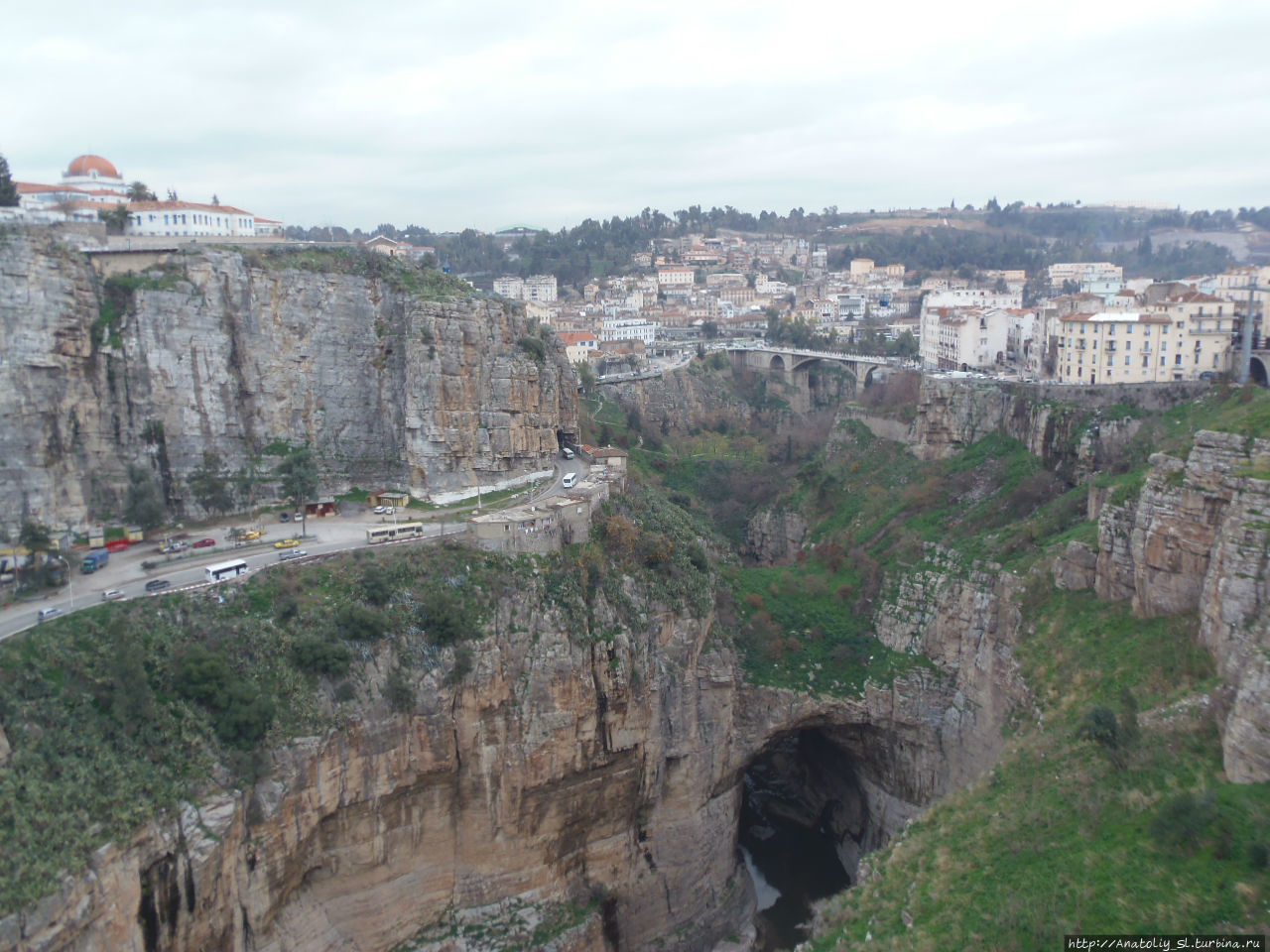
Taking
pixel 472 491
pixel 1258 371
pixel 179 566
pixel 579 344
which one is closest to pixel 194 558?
pixel 179 566

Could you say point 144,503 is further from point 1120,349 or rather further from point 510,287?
point 510,287

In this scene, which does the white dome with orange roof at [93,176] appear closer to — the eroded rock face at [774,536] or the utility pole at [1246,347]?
the eroded rock face at [774,536]

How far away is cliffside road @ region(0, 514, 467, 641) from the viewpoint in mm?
21984

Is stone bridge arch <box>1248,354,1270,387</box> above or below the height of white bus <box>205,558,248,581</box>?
above

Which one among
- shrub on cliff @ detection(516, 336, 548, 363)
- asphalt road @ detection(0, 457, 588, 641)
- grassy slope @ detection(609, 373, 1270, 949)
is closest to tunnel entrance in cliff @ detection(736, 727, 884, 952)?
grassy slope @ detection(609, 373, 1270, 949)

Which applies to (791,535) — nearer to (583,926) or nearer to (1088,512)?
(1088,512)

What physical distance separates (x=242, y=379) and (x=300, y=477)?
3.90 metres

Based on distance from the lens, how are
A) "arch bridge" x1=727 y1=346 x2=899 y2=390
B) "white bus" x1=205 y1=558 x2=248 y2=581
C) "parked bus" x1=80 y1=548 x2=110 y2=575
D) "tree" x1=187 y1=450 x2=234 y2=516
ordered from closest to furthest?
"white bus" x1=205 y1=558 x2=248 y2=581
"parked bus" x1=80 y1=548 x2=110 y2=575
"tree" x1=187 y1=450 x2=234 y2=516
"arch bridge" x1=727 y1=346 x2=899 y2=390

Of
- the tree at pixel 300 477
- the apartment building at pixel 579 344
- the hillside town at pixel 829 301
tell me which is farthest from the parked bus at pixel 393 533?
the apartment building at pixel 579 344

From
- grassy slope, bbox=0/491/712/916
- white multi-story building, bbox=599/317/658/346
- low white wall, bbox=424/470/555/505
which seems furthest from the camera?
white multi-story building, bbox=599/317/658/346

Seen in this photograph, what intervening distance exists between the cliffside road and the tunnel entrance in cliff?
48.2 ft

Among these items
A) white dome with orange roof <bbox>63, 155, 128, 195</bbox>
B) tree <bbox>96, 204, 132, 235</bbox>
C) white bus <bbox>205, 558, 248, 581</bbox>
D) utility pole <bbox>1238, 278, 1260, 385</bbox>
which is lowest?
white bus <bbox>205, 558, 248, 581</bbox>

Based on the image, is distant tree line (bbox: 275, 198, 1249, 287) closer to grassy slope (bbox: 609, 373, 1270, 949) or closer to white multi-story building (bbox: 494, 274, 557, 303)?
white multi-story building (bbox: 494, 274, 557, 303)

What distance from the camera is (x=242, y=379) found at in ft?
96.0
